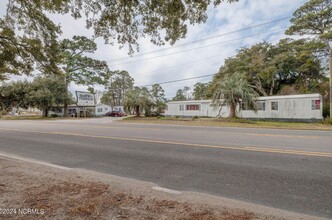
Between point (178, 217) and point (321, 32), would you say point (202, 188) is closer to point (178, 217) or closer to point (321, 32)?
point (178, 217)

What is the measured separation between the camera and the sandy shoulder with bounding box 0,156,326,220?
107 inches

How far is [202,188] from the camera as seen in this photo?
387 centimetres

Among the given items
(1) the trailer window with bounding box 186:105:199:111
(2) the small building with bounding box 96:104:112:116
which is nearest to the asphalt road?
(1) the trailer window with bounding box 186:105:199:111

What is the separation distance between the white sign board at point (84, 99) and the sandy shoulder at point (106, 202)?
39.3 m

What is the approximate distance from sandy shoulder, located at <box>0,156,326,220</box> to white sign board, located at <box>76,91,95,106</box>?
39.3 m

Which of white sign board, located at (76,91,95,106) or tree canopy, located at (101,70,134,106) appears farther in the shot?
tree canopy, located at (101,70,134,106)

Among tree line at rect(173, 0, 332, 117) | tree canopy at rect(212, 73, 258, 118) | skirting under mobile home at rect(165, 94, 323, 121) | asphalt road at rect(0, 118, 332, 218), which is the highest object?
tree line at rect(173, 0, 332, 117)

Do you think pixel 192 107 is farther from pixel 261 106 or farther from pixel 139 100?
pixel 261 106

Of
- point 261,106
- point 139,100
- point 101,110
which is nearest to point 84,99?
point 101,110

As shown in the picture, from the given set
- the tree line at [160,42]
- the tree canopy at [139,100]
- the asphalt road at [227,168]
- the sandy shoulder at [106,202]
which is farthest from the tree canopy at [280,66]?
the sandy shoulder at [106,202]

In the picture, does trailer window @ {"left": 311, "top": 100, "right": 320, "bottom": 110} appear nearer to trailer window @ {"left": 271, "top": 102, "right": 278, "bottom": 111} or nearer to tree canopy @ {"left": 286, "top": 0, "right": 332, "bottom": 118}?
trailer window @ {"left": 271, "top": 102, "right": 278, "bottom": 111}

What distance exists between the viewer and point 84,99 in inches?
1655

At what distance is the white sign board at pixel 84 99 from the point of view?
4091cm

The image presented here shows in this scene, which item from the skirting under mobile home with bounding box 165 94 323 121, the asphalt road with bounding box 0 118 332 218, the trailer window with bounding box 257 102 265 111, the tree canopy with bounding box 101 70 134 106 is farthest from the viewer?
the tree canopy with bounding box 101 70 134 106
